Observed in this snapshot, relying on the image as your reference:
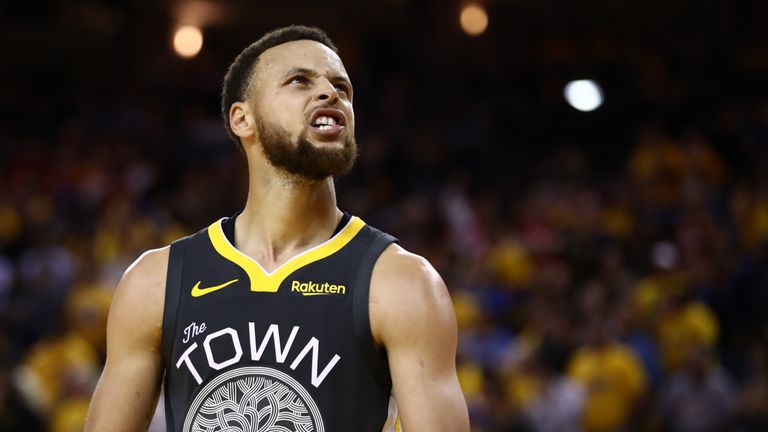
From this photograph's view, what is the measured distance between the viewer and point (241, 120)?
3.68 metres

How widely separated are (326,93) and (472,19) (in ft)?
42.6

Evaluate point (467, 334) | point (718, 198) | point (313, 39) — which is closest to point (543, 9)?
point (718, 198)

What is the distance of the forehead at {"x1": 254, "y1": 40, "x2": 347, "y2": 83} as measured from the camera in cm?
360

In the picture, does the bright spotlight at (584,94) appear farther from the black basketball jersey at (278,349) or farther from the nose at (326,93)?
the black basketball jersey at (278,349)

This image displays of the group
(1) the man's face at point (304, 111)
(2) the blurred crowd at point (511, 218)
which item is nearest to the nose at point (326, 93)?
(1) the man's face at point (304, 111)

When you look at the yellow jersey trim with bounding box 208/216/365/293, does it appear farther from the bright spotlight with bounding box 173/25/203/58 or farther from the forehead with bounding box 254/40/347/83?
the bright spotlight with bounding box 173/25/203/58

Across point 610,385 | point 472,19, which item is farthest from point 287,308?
point 472,19

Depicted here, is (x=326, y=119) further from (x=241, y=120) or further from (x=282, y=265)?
(x=282, y=265)

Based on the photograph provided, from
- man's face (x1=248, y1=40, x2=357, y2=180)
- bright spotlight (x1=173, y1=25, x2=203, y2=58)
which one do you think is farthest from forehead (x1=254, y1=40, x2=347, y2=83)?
bright spotlight (x1=173, y1=25, x2=203, y2=58)

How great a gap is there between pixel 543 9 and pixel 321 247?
13.5 m

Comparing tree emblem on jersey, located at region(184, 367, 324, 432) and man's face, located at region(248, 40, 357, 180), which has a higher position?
man's face, located at region(248, 40, 357, 180)

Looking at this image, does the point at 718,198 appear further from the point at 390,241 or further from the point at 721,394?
the point at 390,241

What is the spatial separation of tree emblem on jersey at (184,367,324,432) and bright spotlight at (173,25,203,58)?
14.4m

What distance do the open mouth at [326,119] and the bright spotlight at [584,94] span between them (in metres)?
11.0
